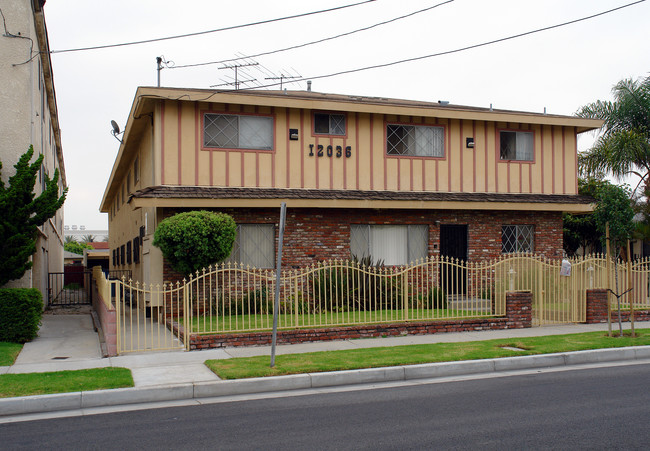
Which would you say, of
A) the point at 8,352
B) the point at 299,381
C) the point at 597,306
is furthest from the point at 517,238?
the point at 8,352

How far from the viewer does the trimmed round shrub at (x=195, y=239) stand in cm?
1337

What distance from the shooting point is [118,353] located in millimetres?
10875

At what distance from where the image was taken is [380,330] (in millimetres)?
12961

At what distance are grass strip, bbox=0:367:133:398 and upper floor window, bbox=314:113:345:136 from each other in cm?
935

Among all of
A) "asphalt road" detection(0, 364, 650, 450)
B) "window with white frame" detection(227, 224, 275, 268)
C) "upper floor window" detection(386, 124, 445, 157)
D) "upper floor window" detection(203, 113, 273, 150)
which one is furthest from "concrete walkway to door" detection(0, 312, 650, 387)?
"upper floor window" detection(386, 124, 445, 157)

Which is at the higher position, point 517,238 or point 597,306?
point 517,238

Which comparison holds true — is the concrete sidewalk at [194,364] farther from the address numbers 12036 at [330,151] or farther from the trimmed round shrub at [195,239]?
the address numbers 12036 at [330,151]

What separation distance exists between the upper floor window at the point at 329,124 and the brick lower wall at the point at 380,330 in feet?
20.3

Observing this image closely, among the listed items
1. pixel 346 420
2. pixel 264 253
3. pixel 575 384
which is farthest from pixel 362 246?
pixel 346 420

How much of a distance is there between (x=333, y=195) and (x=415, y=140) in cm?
328

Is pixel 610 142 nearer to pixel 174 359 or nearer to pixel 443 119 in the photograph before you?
pixel 443 119

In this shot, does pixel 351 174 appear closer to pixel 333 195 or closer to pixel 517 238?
pixel 333 195

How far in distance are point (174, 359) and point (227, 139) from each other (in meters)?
7.08

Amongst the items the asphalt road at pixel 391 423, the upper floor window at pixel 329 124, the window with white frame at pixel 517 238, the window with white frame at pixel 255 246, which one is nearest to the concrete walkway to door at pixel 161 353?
the asphalt road at pixel 391 423
